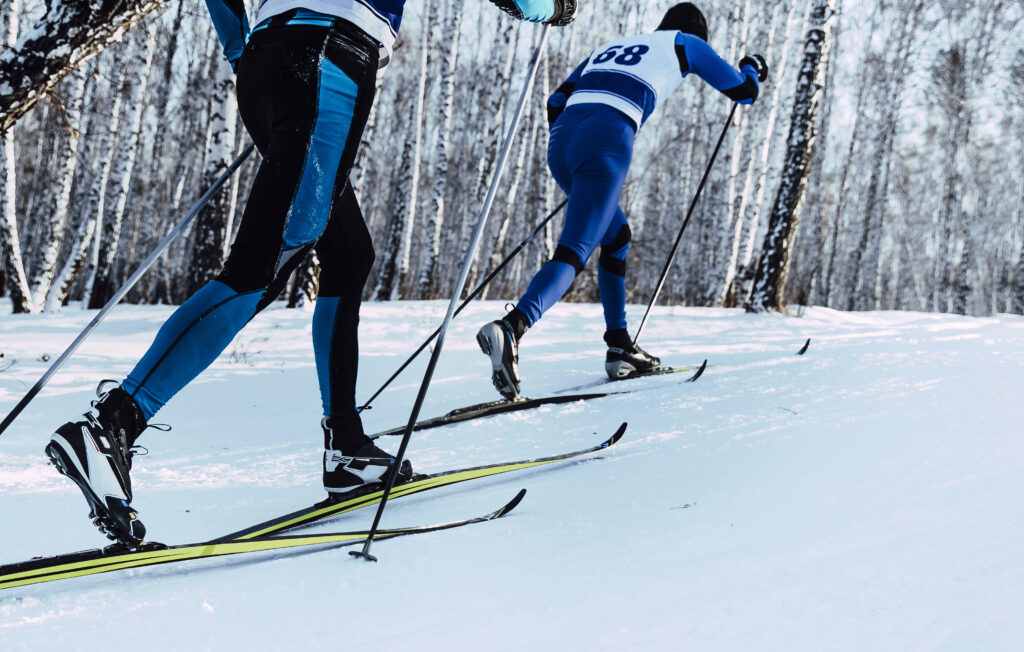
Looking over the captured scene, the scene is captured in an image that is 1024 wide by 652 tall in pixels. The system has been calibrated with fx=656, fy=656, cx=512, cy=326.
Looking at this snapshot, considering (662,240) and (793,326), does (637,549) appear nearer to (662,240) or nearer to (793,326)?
(793,326)

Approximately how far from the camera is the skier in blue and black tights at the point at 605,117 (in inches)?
117

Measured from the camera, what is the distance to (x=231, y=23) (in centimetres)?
192

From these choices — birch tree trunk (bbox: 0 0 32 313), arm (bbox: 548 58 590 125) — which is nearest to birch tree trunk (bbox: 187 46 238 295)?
birch tree trunk (bbox: 0 0 32 313)

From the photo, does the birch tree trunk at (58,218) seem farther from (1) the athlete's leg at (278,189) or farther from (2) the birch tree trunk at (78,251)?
(1) the athlete's leg at (278,189)

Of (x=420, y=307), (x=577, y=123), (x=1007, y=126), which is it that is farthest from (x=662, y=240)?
(x=577, y=123)

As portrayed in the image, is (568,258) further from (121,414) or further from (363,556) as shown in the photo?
(121,414)

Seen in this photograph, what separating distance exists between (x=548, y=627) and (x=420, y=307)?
5897 millimetres

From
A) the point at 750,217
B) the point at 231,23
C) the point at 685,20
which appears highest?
the point at 750,217

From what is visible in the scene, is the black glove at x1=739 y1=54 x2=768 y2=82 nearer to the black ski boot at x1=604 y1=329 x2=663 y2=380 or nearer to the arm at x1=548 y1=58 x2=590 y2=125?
the arm at x1=548 y1=58 x2=590 y2=125

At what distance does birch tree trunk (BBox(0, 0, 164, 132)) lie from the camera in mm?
3428

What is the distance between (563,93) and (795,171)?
4.40m

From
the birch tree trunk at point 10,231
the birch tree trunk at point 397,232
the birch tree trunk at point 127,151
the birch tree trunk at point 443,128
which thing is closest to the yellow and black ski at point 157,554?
the birch tree trunk at point 10,231

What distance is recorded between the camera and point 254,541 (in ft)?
5.12

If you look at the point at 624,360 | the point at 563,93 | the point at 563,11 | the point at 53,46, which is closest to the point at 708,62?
the point at 563,93
